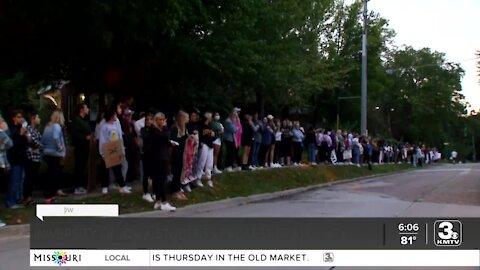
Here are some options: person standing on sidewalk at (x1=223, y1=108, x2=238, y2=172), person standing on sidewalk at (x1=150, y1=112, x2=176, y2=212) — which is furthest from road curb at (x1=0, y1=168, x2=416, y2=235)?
person standing on sidewalk at (x1=223, y1=108, x2=238, y2=172)

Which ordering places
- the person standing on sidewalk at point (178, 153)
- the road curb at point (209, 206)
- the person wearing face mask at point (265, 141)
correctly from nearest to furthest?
the road curb at point (209, 206), the person standing on sidewalk at point (178, 153), the person wearing face mask at point (265, 141)

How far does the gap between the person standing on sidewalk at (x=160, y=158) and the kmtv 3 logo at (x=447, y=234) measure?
7.12 meters

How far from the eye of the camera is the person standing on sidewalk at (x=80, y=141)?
40.1 ft

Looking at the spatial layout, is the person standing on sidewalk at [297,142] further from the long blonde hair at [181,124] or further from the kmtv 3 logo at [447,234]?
the kmtv 3 logo at [447,234]

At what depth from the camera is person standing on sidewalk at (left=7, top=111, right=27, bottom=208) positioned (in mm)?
10422

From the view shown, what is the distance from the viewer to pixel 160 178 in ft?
36.4

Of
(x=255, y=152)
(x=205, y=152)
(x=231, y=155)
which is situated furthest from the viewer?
(x=255, y=152)

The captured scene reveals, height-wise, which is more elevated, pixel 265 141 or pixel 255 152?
pixel 265 141

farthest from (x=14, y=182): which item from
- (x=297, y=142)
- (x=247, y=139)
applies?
(x=297, y=142)

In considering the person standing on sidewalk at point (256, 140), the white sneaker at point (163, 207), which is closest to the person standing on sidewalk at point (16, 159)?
the white sneaker at point (163, 207)

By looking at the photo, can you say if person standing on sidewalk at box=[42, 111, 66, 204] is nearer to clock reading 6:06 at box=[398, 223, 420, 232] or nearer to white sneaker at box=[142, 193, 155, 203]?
white sneaker at box=[142, 193, 155, 203]

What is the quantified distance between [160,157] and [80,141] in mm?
2259

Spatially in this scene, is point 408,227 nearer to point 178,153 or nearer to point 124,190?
point 178,153

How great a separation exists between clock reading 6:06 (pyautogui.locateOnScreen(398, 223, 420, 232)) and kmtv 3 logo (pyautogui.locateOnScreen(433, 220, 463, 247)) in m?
0.14
